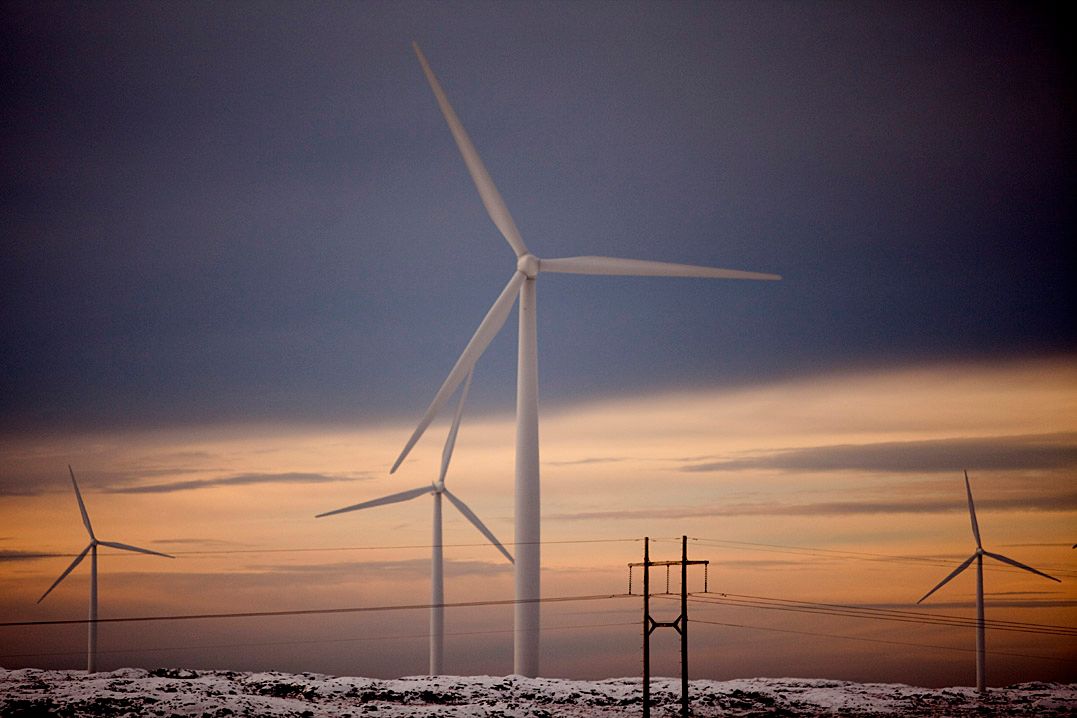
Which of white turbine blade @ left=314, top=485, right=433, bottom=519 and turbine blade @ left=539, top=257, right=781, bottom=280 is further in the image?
white turbine blade @ left=314, top=485, right=433, bottom=519

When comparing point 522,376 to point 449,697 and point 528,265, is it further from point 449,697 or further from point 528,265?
point 449,697

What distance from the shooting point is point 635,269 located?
82.9 m

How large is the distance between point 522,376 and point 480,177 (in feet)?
49.9

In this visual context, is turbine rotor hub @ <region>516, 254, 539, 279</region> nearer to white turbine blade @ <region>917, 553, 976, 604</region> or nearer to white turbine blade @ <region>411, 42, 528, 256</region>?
white turbine blade @ <region>411, 42, 528, 256</region>

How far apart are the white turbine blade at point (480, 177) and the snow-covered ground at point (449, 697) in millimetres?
32350

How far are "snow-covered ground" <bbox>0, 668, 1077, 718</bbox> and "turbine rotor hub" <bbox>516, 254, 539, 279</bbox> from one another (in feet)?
95.4

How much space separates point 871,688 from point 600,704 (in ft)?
177

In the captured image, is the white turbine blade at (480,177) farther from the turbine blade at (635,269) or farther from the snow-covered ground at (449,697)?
the snow-covered ground at (449,697)

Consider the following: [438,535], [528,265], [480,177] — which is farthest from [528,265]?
[438,535]

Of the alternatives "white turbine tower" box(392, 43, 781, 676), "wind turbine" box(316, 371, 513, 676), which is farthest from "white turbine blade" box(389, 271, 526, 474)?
"wind turbine" box(316, 371, 513, 676)

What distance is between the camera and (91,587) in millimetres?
113125

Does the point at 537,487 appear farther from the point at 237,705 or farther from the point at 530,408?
the point at 237,705

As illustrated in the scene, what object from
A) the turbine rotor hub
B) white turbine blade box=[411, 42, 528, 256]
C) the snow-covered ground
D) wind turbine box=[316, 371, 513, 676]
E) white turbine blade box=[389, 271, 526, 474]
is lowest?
the snow-covered ground

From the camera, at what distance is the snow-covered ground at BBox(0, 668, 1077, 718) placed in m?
88.2
